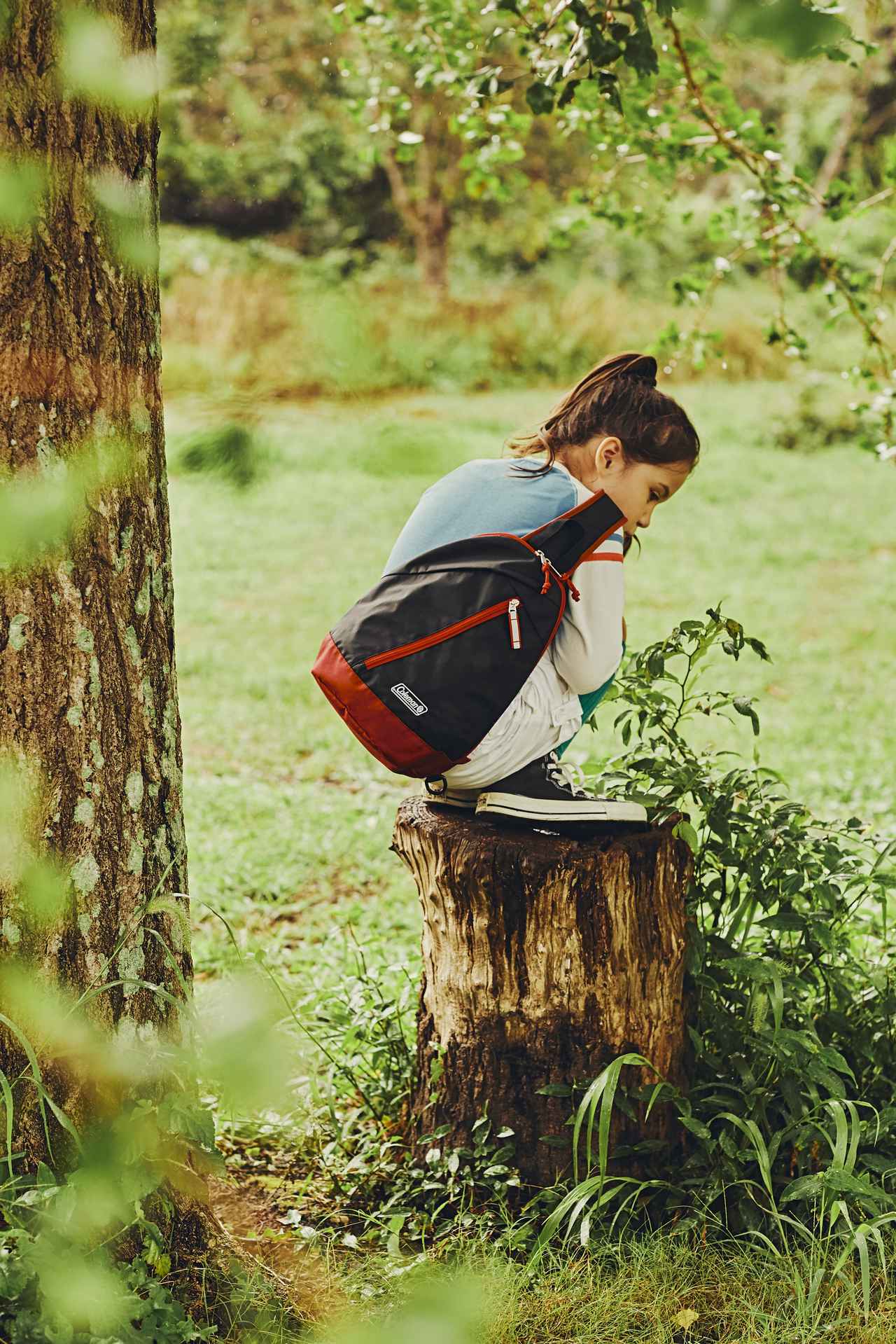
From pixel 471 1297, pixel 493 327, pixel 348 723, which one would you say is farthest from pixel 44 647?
pixel 471 1297

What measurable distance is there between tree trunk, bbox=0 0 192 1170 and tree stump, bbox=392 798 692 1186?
0.60m

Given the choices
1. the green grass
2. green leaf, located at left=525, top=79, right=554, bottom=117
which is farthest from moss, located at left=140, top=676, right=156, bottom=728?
green leaf, located at left=525, top=79, right=554, bottom=117

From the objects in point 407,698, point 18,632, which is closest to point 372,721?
point 407,698

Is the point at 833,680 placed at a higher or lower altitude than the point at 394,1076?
higher

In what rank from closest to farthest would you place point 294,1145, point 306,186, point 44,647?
point 44,647 → point 294,1145 → point 306,186

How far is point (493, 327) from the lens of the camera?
7.74ft

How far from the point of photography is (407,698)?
8.08 feet

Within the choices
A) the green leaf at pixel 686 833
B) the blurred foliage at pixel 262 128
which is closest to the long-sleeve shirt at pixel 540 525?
the green leaf at pixel 686 833

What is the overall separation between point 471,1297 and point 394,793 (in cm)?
332

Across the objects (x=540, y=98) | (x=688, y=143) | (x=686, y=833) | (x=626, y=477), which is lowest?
(x=686, y=833)

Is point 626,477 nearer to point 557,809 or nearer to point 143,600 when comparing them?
point 557,809

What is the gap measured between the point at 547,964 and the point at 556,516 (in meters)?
→ 0.90

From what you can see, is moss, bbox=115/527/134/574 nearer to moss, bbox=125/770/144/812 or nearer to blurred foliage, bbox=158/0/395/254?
moss, bbox=125/770/144/812

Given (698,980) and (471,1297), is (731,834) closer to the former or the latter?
(698,980)
